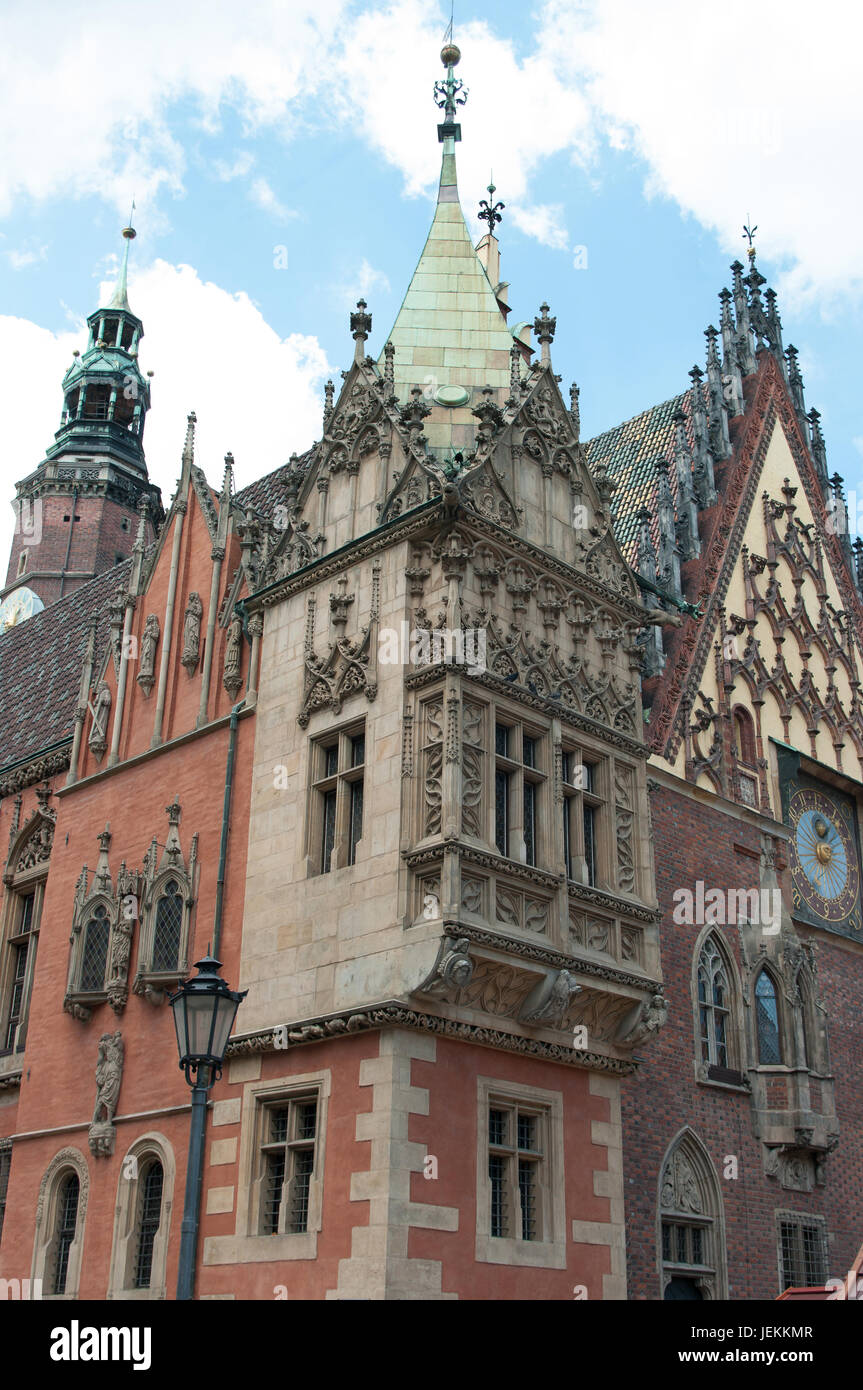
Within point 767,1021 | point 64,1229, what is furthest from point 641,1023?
point 64,1229

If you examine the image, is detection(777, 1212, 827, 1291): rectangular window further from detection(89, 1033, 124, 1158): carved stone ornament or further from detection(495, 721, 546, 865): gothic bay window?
detection(89, 1033, 124, 1158): carved stone ornament

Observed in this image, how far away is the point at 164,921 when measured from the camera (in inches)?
713

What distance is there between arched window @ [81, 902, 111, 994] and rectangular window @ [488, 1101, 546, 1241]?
6.20 m

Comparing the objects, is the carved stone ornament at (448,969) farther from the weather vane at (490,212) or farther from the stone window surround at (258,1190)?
the weather vane at (490,212)

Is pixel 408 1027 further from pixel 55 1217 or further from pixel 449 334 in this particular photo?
pixel 449 334

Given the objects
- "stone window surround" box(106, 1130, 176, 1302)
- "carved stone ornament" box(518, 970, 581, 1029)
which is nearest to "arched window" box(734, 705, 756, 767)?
"carved stone ornament" box(518, 970, 581, 1029)

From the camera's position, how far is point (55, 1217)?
1800 centimetres

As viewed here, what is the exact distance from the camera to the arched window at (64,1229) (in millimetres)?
17734

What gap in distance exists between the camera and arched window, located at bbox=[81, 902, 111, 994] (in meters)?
18.9

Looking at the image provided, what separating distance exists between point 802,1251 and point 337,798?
9454 millimetres

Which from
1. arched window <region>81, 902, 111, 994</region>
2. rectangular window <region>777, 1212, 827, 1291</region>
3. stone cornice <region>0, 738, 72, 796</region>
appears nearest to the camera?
arched window <region>81, 902, 111, 994</region>

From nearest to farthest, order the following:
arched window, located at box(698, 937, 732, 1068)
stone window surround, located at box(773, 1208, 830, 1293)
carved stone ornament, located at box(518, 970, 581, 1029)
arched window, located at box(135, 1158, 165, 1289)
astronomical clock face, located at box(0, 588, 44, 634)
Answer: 1. carved stone ornament, located at box(518, 970, 581, 1029)
2. arched window, located at box(135, 1158, 165, 1289)
3. stone window surround, located at box(773, 1208, 830, 1293)
4. arched window, located at box(698, 937, 732, 1068)
5. astronomical clock face, located at box(0, 588, 44, 634)

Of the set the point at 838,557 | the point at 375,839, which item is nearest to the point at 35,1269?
the point at 375,839

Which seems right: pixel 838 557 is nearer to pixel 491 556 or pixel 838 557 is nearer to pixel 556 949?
pixel 491 556
